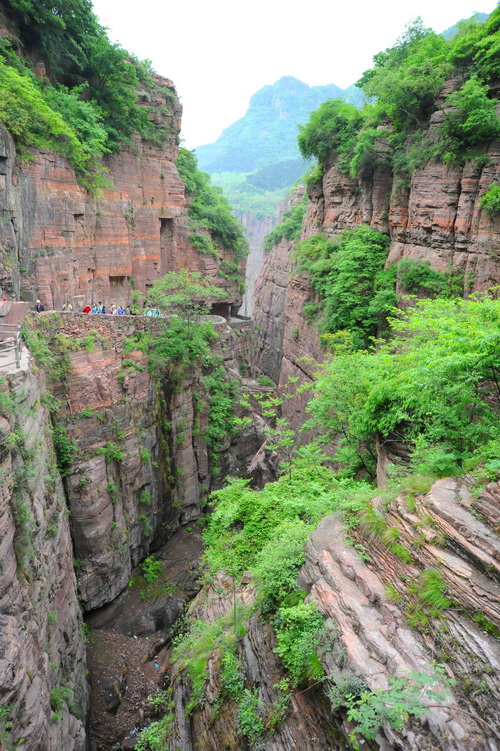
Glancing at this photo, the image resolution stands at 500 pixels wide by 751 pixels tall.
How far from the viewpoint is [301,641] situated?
738 centimetres

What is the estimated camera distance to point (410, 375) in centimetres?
1019

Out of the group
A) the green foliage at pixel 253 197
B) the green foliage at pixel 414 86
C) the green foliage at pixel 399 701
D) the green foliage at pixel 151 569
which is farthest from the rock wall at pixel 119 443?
the green foliage at pixel 253 197

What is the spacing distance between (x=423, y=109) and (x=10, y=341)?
19798mm

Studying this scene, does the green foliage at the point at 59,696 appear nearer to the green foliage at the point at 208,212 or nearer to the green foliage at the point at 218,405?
the green foliage at the point at 218,405

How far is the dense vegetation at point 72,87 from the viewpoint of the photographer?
67.2 feet

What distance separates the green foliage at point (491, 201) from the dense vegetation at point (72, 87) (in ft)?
65.1

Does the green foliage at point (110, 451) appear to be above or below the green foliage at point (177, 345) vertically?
below

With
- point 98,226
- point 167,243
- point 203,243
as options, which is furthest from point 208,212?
point 98,226

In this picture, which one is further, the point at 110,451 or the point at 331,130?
the point at 331,130

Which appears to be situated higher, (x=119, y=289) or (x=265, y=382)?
(x=119, y=289)

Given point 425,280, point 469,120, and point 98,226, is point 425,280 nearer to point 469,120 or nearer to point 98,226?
point 469,120

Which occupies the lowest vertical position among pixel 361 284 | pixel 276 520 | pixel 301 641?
pixel 276 520

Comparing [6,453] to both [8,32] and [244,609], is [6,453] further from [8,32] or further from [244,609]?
[8,32]

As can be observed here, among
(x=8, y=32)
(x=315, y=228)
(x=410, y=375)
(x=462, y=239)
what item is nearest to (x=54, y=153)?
(x=8, y=32)
